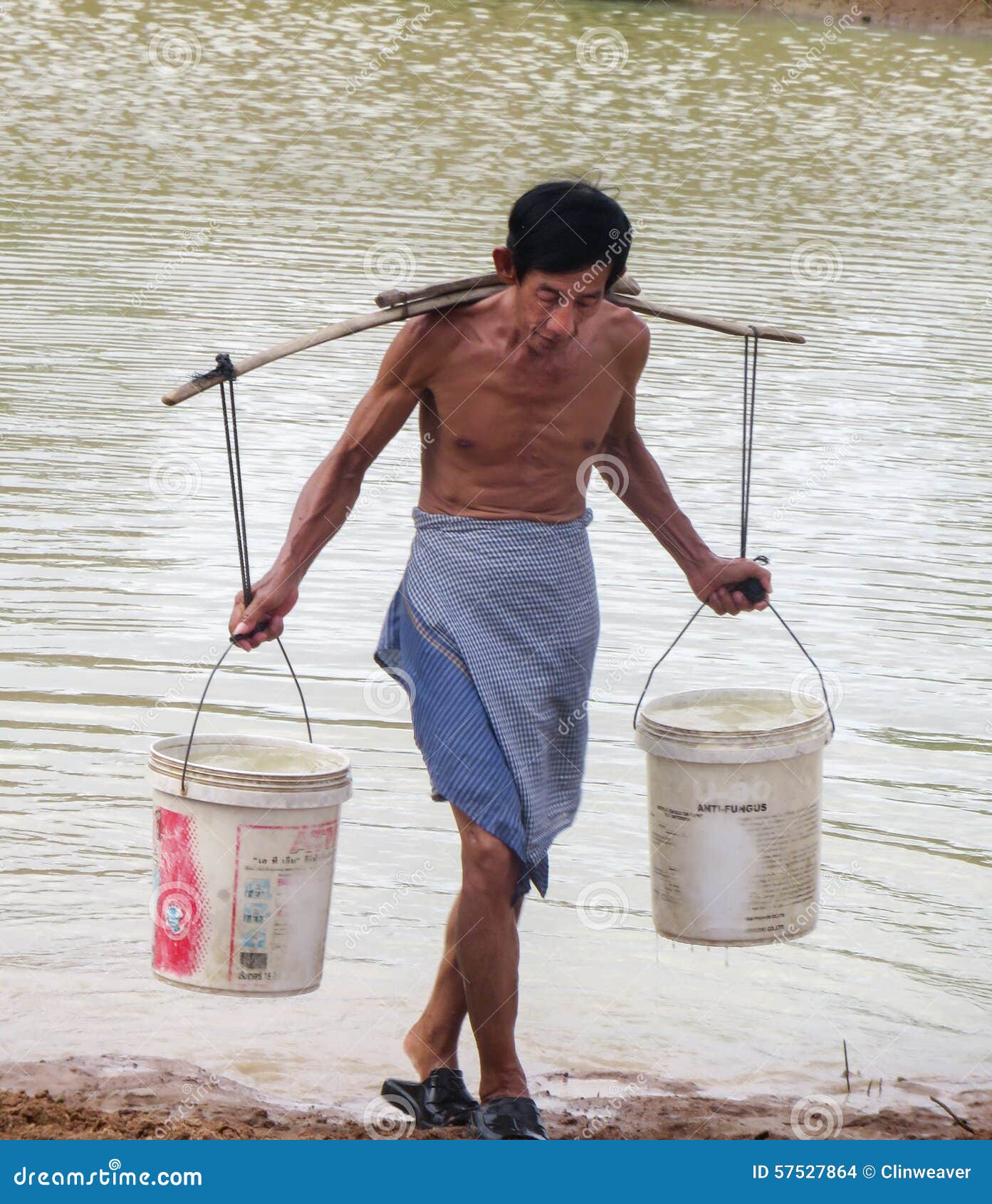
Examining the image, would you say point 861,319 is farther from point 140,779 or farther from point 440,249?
point 140,779

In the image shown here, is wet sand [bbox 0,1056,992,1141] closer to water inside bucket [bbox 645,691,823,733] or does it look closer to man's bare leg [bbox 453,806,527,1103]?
man's bare leg [bbox 453,806,527,1103]

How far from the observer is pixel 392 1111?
400cm

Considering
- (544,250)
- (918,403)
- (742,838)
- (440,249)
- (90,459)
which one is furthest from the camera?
(440,249)

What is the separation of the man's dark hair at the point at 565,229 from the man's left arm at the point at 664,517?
442 mm

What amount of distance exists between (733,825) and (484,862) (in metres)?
0.55

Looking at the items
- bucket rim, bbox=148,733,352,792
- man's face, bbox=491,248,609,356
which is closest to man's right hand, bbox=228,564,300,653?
bucket rim, bbox=148,733,352,792

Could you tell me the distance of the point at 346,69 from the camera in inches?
977

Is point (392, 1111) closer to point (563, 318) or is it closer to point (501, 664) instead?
point (501, 664)

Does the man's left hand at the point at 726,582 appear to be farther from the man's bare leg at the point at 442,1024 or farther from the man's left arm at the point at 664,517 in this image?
the man's bare leg at the point at 442,1024

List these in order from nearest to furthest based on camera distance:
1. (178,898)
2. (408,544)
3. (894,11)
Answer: (178,898)
(408,544)
(894,11)

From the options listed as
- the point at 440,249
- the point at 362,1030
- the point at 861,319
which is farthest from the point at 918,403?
the point at 362,1030

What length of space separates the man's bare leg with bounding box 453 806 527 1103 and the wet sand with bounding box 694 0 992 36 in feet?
98.1

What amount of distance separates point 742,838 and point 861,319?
9875 mm

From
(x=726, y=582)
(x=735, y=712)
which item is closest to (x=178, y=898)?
(x=735, y=712)
